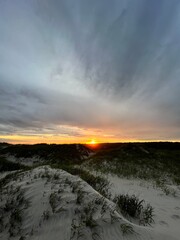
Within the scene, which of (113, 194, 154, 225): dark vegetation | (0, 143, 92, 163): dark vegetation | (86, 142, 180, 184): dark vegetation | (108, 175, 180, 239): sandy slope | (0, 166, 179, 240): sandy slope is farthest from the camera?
(0, 143, 92, 163): dark vegetation

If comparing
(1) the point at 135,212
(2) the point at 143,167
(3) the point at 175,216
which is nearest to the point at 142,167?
(2) the point at 143,167

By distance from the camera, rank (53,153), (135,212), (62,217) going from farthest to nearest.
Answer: (53,153) < (135,212) < (62,217)

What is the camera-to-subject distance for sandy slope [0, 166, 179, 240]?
4953 millimetres

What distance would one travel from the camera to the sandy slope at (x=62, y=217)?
4953mm

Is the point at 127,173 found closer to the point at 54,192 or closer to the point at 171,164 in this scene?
the point at 171,164

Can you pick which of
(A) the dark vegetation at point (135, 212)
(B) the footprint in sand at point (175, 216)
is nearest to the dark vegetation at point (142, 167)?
(B) the footprint in sand at point (175, 216)

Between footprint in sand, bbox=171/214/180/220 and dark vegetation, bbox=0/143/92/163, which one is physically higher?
dark vegetation, bbox=0/143/92/163

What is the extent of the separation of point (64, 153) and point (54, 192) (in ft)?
91.2

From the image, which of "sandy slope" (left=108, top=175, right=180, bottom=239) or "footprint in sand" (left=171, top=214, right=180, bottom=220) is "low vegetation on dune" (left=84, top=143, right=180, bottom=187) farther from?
"footprint in sand" (left=171, top=214, right=180, bottom=220)

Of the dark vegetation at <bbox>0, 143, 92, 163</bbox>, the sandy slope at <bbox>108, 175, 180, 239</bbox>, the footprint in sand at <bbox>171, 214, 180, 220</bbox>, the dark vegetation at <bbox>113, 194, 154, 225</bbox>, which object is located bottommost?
the footprint in sand at <bbox>171, 214, 180, 220</bbox>

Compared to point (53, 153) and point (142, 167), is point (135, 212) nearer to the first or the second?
point (142, 167)

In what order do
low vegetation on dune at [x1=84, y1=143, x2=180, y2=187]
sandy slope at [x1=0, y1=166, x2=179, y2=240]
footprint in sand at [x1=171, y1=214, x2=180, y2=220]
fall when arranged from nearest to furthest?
1. sandy slope at [x1=0, y1=166, x2=179, y2=240]
2. footprint in sand at [x1=171, y1=214, x2=180, y2=220]
3. low vegetation on dune at [x1=84, y1=143, x2=180, y2=187]

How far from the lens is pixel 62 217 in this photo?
18.3 ft

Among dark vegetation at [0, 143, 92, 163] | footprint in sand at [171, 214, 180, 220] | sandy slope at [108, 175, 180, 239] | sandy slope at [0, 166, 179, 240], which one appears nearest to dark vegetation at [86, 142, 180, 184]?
sandy slope at [108, 175, 180, 239]
